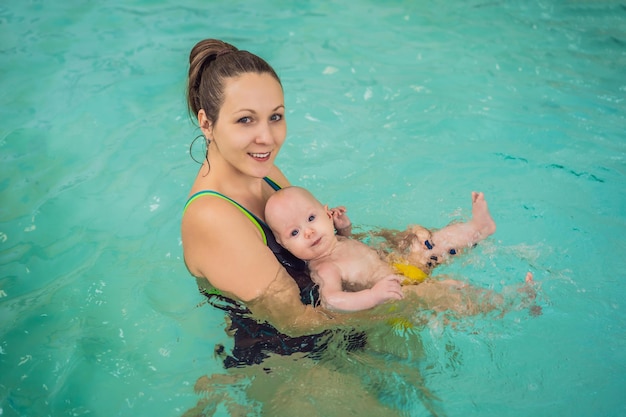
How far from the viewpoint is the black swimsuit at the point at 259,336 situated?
302 centimetres

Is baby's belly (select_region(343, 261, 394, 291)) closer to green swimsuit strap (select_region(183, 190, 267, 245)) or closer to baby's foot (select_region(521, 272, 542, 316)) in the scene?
green swimsuit strap (select_region(183, 190, 267, 245))

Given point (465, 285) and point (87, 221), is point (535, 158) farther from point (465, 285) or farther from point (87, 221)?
point (87, 221)

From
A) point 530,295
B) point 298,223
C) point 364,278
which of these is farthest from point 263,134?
point 530,295

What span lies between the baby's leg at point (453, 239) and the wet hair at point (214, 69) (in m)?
1.45

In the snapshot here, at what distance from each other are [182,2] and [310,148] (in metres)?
4.21

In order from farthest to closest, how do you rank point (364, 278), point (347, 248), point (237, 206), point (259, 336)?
point (347, 248) → point (364, 278) → point (259, 336) → point (237, 206)

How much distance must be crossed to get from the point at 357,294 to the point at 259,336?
587 millimetres

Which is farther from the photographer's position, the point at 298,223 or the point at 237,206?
the point at 298,223

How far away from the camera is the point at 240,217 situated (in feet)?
9.29

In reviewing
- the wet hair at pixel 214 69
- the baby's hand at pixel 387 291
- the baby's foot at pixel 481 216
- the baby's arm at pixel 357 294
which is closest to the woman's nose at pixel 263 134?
the wet hair at pixel 214 69

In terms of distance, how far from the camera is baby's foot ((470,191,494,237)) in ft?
11.4

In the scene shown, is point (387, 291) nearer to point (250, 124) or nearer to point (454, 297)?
point (454, 297)

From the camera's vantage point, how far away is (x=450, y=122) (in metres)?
5.76

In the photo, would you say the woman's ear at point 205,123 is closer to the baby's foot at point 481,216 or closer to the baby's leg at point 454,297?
the baby's leg at point 454,297
